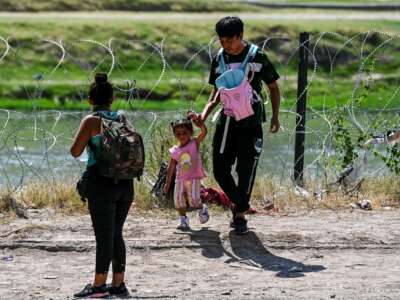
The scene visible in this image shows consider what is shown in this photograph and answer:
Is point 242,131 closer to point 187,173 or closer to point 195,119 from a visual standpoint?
A: point 195,119

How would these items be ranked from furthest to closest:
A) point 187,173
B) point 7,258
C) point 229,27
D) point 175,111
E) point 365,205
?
1. point 175,111
2. point 365,205
3. point 187,173
4. point 7,258
5. point 229,27

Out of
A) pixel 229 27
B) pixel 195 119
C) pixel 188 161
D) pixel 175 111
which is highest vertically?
pixel 229 27

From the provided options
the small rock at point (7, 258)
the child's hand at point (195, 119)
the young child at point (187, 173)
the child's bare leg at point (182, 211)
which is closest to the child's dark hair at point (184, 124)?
the young child at point (187, 173)

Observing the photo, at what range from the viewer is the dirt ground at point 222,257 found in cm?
775

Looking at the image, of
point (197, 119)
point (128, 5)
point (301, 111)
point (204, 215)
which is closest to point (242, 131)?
point (197, 119)

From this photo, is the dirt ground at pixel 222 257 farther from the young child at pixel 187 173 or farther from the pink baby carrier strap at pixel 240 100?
the pink baby carrier strap at pixel 240 100

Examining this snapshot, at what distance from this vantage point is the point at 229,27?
8.59 metres

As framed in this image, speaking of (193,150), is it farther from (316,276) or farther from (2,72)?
(2,72)

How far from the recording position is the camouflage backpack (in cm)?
726

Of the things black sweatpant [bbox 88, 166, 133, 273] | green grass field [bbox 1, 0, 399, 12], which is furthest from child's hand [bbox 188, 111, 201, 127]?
green grass field [bbox 1, 0, 399, 12]

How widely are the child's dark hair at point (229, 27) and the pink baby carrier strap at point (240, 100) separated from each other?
41 centimetres

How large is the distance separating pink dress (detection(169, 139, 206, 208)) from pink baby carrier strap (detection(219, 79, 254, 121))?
61cm

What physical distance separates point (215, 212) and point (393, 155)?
2061 mm

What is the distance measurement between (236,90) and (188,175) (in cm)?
93
